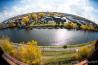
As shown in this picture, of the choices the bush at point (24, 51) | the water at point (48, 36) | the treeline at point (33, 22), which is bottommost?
the bush at point (24, 51)

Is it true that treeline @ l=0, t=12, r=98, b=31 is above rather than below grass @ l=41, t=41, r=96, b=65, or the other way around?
above

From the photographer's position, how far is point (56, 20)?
16.0ft

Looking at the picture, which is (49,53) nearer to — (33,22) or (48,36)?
(48,36)

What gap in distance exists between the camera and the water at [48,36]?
3.90m

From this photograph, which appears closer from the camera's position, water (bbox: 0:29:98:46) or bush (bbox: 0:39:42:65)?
bush (bbox: 0:39:42:65)

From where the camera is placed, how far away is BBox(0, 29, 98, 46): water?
12.8 ft

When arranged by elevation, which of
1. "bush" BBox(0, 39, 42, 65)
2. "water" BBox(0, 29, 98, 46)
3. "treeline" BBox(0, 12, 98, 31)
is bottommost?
"bush" BBox(0, 39, 42, 65)

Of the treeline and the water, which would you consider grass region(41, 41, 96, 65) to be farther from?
the treeline

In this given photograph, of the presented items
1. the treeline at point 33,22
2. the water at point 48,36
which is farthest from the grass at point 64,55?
the treeline at point 33,22

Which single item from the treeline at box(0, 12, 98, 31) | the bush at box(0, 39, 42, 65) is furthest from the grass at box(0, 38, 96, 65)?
the treeline at box(0, 12, 98, 31)

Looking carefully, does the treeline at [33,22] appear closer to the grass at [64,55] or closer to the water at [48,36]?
the water at [48,36]

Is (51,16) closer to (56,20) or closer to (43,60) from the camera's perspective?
(56,20)

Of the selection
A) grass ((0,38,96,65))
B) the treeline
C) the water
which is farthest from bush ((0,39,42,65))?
the treeline

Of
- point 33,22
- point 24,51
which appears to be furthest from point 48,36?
point 24,51
